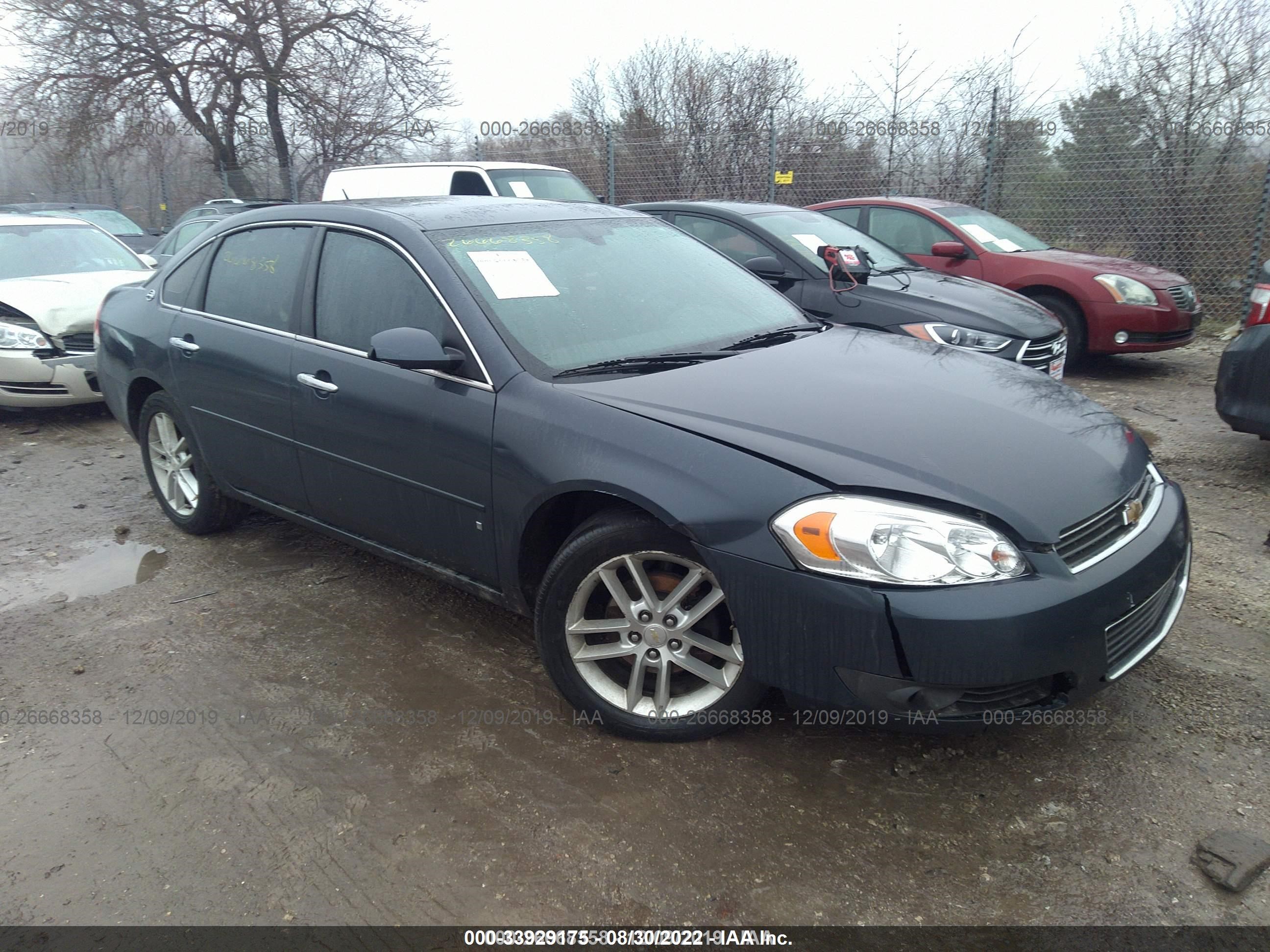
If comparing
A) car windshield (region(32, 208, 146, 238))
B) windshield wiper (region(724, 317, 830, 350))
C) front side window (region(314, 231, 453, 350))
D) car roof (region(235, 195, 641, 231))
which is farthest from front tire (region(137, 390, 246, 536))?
car windshield (region(32, 208, 146, 238))

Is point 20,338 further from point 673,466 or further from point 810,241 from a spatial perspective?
point 673,466

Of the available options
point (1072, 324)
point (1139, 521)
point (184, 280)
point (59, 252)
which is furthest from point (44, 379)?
point (1072, 324)

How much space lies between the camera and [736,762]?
107 inches

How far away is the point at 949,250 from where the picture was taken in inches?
319

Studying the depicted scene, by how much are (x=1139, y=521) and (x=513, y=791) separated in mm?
2024

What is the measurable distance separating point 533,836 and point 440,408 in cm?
143

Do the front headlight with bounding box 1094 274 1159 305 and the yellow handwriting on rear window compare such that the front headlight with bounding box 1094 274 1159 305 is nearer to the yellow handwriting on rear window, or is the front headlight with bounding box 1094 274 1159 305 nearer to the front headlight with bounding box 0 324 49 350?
the yellow handwriting on rear window

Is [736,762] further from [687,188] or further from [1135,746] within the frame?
[687,188]

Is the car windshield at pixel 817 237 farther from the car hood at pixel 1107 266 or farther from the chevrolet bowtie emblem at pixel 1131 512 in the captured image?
the chevrolet bowtie emblem at pixel 1131 512

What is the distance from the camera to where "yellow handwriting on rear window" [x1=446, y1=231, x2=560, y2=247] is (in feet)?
11.1

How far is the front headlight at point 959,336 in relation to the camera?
5910 millimetres

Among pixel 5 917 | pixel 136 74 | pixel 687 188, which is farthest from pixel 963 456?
pixel 136 74

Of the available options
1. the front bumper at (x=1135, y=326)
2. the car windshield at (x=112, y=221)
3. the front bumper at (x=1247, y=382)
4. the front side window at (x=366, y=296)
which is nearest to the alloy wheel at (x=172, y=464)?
the front side window at (x=366, y=296)

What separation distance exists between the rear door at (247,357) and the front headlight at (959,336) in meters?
3.86
